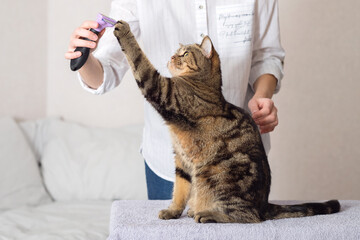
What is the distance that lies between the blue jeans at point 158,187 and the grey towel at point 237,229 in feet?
1.18

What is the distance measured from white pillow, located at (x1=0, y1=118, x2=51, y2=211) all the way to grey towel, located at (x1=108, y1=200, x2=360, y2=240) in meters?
1.58

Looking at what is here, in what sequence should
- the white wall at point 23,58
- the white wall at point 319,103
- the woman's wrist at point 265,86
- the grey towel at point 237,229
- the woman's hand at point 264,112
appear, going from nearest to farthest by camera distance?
the grey towel at point 237,229, the woman's hand at point 264,112, the woman's wrist at point 265,86, the white wall at point 319,103, the white wall at point 23,58

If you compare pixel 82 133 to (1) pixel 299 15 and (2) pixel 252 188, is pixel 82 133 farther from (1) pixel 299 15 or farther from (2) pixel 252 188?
(2) pixel 252 188

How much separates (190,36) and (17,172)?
59.5 inches

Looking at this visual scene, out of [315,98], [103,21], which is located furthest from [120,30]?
[315,98]

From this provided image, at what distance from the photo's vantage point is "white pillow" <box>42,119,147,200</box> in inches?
95.5

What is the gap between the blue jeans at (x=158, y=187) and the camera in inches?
50.1

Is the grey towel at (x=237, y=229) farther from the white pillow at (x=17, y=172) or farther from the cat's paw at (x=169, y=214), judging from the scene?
the white pillow at (x=17, y=172)

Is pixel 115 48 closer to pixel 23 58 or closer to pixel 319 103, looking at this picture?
pixel 319 103

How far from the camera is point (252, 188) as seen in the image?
893 millimetres

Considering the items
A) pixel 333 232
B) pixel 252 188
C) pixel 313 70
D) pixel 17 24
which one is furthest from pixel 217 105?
pixel 17 24

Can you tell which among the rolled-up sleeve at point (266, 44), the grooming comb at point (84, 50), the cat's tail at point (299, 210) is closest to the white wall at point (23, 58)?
the rolled-up sleeve at point (266, 44)

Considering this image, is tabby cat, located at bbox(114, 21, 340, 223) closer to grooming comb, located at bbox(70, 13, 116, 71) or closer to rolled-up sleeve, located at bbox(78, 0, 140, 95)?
grooming comb, located at bbox(70, 13, 116, 71)

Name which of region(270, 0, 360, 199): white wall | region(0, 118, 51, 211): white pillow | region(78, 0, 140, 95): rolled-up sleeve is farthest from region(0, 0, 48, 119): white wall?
region(78, 0, 140, 95): rolled-up sleeve
